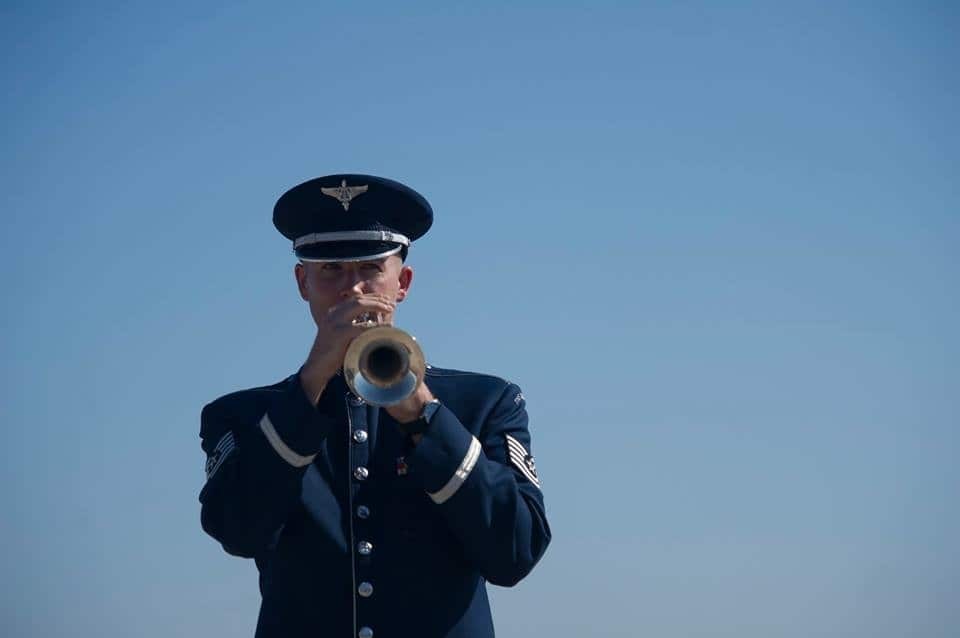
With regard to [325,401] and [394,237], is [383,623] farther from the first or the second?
[394,237]

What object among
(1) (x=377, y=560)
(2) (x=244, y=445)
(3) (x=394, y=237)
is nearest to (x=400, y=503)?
(1) (x=377, y=560)

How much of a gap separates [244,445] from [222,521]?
1.23 feet

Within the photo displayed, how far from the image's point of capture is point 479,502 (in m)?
6.15

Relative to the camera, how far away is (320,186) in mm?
7055

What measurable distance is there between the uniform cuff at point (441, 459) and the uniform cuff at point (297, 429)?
435mm

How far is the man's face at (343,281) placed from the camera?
6648 millimetres

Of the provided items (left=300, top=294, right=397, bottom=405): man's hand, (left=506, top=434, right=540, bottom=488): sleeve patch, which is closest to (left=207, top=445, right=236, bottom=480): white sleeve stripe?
(left=300, top=294, right=397, bottom=405): man's hand

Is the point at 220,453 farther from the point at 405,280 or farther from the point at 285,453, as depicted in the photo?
the point at 405,280

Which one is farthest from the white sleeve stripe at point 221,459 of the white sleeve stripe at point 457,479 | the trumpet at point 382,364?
the white sleeve stripe at point 457,479

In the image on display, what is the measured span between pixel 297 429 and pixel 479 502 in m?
0.89

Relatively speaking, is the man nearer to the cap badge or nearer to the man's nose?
the man's nose

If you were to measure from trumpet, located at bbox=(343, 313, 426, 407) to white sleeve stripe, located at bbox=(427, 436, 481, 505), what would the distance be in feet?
1.31

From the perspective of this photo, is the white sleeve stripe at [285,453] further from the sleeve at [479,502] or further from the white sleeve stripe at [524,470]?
the white sleeve stripe at [524,470]

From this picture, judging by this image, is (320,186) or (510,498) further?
(320,186)
